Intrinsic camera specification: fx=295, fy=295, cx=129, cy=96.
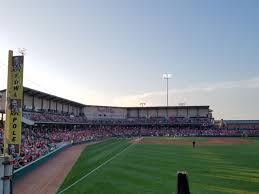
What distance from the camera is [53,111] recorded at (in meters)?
65.3

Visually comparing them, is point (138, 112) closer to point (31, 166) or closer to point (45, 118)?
point (45, 118)

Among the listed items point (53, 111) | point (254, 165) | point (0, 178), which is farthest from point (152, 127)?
point (0, 178)

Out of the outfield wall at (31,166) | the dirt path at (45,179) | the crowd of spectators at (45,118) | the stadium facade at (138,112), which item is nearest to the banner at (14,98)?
the dirt path at (45,179)

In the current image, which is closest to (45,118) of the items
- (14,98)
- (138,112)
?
(14,98)

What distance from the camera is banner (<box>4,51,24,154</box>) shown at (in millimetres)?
15430

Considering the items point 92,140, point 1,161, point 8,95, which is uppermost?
point 8,95

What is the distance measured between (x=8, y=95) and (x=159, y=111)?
81.6m

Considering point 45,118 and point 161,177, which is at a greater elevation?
point 45,118

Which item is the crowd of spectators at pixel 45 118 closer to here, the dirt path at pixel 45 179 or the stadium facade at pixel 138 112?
the stadium facade at pixel 138 112

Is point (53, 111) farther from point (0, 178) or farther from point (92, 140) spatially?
point (0, 178)

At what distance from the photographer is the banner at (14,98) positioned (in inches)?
607

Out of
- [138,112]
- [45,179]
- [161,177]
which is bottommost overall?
[45,179]

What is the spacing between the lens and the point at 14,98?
15.6 m

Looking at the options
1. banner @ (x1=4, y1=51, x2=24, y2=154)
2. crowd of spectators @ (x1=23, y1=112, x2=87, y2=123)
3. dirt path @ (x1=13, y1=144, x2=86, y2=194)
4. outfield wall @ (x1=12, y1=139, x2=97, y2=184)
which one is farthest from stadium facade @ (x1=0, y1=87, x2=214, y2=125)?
banner @ (x1=4, y1=51, x2=24, y2=154)
